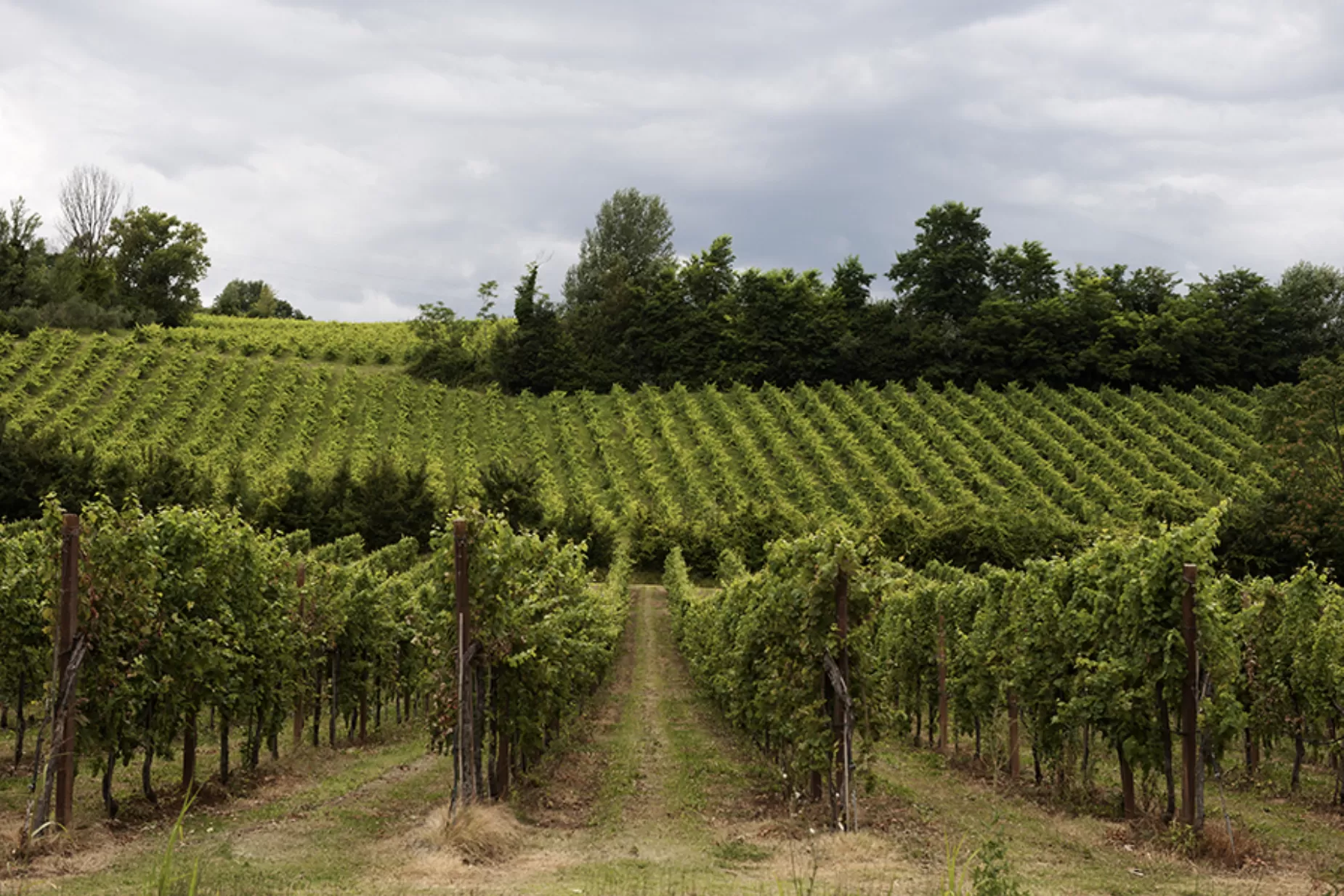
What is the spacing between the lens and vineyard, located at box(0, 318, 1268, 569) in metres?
49.5

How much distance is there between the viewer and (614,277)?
79250 millimetres

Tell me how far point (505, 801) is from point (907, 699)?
397 inches

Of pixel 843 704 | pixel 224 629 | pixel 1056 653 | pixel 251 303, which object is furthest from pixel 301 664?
pixel 251 303

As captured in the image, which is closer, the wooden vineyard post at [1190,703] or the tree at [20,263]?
the wooden vineyard post at [1190,703]

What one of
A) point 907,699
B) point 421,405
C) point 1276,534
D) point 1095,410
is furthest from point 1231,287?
point 907,699

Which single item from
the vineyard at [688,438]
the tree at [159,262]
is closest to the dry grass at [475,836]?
the vineyard at [688,438]

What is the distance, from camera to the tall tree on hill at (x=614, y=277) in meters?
74.8

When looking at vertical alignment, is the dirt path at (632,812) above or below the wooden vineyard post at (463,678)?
below

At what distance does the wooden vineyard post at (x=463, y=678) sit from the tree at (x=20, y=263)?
74766mm

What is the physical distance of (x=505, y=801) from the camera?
39.0 feet

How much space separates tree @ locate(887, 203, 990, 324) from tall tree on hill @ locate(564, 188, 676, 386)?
2009cm

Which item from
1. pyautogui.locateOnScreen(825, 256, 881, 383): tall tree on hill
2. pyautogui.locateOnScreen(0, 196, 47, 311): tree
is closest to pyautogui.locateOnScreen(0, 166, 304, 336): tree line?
pyautogui.locateOnScreen(0, 196, 47, 311): tree

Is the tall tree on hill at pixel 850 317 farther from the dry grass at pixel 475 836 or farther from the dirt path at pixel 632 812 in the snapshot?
the dry grass at pixel 475 836

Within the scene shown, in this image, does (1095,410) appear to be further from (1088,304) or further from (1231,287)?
(1231,287)
